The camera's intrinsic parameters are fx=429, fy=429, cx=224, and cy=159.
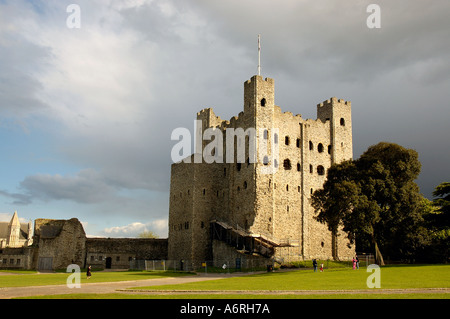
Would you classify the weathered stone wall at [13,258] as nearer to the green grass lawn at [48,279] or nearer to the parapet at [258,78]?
the green grass lawn at [48,279]

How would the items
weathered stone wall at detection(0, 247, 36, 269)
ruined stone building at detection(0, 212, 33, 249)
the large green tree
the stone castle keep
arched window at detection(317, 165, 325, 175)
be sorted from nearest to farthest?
the large green tree → the stone castle keep → arched window at detection(317, 165, 325, 175) → weathered stone wall at detection(0, 247, 36, 269) → ruined stone building at detection(0, 212, 33, 249)

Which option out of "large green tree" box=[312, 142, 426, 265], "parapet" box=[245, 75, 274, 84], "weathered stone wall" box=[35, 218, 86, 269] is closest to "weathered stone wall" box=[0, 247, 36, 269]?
"weathered stone wall" box=[35, 218, 86, 269]

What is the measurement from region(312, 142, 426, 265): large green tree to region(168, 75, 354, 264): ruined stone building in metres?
8.68

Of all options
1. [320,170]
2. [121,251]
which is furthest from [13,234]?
[320,170]

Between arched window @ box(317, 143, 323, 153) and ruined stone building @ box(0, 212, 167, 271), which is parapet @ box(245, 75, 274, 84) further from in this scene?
ruined stone building @ box(0, 212, 167, 271)

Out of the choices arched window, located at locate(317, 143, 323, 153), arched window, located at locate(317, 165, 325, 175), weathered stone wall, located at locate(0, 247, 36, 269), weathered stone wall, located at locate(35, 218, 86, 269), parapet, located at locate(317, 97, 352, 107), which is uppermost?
parapet, located at locate(317, 97, 352, 107)

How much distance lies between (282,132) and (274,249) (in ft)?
46.4

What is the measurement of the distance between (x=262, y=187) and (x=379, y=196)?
44.6ft

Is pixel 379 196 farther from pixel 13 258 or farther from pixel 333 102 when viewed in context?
pixel 13 258

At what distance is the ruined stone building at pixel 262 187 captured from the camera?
48.2 m

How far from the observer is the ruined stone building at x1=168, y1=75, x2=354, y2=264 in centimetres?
4822

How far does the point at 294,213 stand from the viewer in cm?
5056
